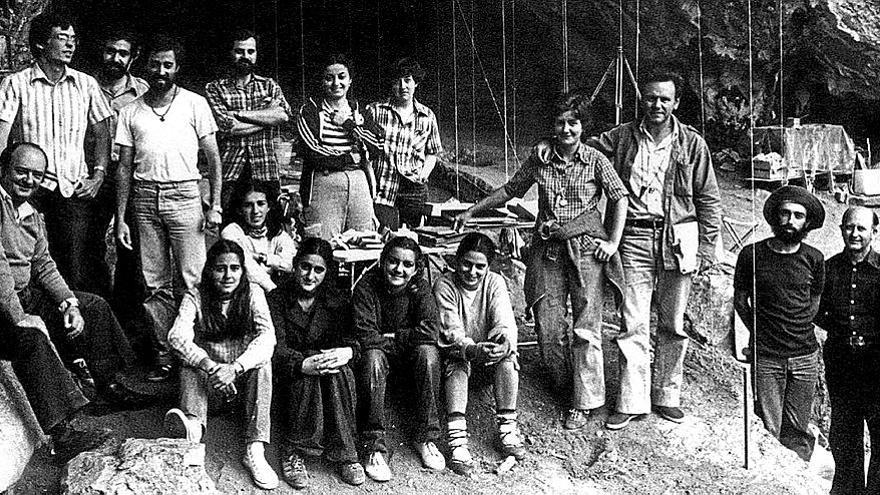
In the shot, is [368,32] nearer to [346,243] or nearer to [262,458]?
[346,243]

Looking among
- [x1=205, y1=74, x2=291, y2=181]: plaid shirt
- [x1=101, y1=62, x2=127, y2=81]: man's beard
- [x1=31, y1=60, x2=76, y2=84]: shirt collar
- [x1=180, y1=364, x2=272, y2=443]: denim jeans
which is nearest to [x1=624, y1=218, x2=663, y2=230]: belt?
[x1=205, y1=74, x2=291, y2=181]: plaid shirt

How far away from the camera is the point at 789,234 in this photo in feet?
21.8

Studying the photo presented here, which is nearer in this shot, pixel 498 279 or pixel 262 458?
pixel 262 458

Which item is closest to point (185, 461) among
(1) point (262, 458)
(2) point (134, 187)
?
(1) point (262, 458)

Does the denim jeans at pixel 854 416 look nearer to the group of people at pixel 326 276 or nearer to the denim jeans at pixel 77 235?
the group of people at pixel 326 276

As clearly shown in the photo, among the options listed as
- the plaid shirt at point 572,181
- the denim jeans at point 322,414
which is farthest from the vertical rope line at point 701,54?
the denim jeans at point 322,414

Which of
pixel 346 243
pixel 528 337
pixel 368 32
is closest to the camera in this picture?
pixel 346 243

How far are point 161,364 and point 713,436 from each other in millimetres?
3381

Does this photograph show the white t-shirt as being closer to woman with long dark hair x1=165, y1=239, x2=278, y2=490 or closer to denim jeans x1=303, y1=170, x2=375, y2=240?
woman with long dark hair x1=165, y1=239, x2=278, y2=490

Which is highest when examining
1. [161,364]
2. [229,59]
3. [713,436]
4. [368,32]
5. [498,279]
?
[368,32]

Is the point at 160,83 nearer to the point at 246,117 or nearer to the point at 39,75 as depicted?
the point at 39,75

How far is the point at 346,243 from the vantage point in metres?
7.20

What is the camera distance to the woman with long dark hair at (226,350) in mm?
5922

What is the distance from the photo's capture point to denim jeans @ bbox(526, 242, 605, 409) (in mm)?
6961
